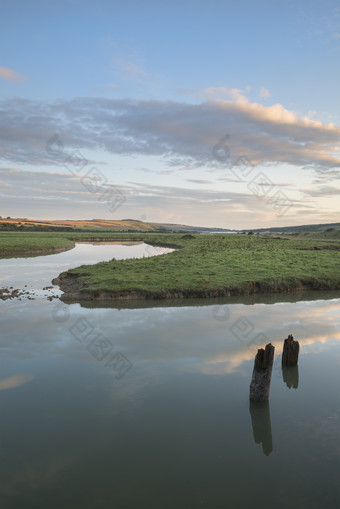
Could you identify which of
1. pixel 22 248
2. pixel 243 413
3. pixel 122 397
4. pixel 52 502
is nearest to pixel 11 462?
pixel 52 502

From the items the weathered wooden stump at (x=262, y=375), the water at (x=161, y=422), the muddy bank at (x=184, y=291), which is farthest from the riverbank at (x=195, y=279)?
the weathered wooden stump at (x=262, y=375)

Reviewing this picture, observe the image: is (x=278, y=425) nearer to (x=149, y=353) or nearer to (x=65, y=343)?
(x=149, y=353)

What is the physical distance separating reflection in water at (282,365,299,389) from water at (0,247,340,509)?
2.8 inches

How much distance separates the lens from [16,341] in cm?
1652

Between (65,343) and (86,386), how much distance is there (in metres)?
4.74

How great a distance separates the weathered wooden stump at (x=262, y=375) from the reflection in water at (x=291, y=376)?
192 centimetres

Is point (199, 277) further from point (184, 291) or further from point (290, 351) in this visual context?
point (290, 351)

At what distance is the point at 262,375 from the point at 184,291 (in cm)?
1577

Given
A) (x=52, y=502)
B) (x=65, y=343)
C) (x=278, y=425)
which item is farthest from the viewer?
(x=65, y=343)

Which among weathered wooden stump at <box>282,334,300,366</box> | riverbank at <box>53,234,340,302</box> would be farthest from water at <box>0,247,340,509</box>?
riverbank at <box>53,234,340,302</box>

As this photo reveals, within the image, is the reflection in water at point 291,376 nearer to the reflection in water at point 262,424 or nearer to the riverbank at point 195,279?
the reflection in water at point 262,424

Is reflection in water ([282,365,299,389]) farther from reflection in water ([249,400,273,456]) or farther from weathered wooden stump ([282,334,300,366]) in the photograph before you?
reflection in water ([249,400,273,456])

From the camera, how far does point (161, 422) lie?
386 inches

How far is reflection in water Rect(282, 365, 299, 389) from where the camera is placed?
1252 cm
